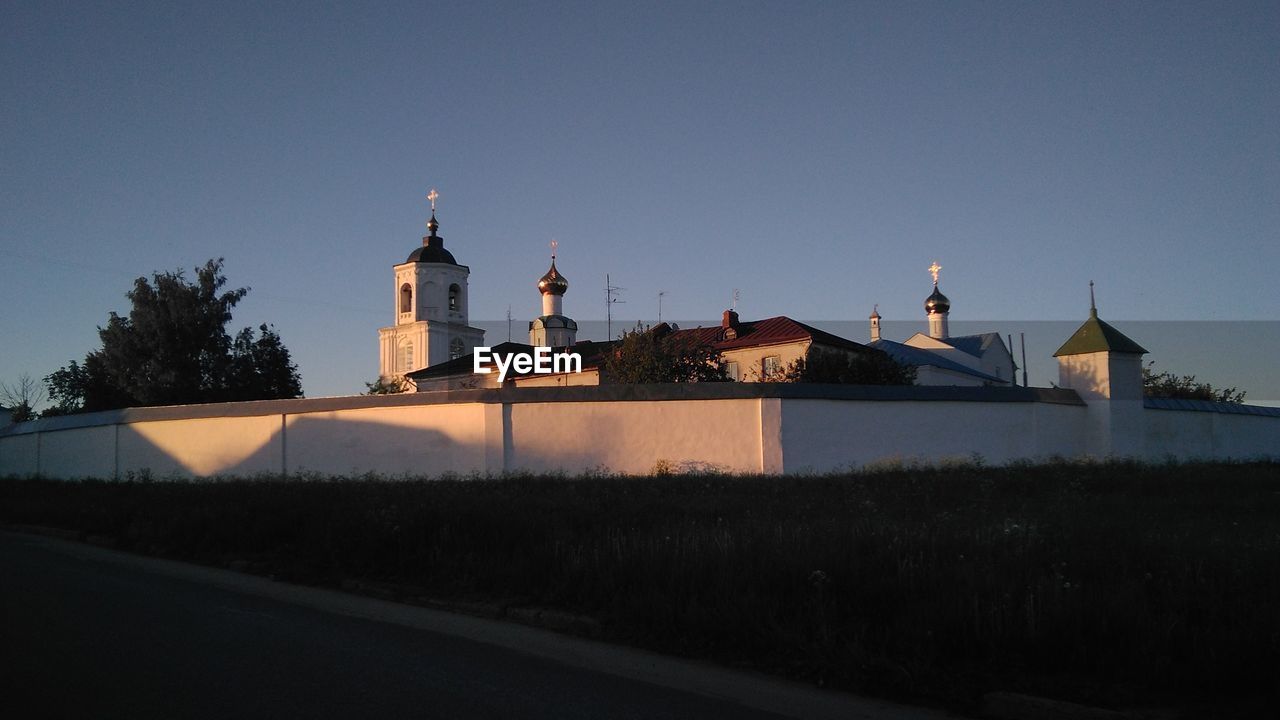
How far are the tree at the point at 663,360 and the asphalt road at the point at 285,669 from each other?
25.8 metres

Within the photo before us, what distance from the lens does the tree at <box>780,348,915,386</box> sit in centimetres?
3419

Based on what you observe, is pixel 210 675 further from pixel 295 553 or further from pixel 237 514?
pixel 237 514

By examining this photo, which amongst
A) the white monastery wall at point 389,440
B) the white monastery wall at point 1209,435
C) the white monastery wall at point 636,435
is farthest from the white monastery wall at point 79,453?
the white monastery wall at point 1209,435

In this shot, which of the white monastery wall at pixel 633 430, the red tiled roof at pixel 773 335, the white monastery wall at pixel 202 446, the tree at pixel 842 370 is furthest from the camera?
the red tiled roof at pixel 773 335

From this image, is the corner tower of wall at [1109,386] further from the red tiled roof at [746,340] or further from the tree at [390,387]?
the tree at [390,387]

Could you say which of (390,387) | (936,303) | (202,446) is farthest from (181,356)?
(936,303)

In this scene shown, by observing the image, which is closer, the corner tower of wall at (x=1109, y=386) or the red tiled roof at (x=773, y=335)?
the corner tower of wall at (x=1109, y=386)

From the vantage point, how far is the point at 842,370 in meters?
34.8

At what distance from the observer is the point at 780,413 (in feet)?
68.0

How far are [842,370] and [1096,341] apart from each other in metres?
11.7

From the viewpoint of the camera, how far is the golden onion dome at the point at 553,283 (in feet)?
220

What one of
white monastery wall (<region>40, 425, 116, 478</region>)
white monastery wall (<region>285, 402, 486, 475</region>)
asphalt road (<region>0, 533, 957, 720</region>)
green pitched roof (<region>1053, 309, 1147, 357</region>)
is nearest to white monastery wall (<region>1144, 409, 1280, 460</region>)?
green pitched roof (<region>1053, 309, 1147, 357</region>)

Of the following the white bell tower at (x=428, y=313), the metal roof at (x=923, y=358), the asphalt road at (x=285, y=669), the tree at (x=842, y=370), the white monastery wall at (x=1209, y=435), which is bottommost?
the asphalt road at (x=285, y=669)

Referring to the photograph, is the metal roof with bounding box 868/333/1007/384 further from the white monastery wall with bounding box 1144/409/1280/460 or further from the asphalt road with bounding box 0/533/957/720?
the asphalt road with bounding box 0/533/957/720
